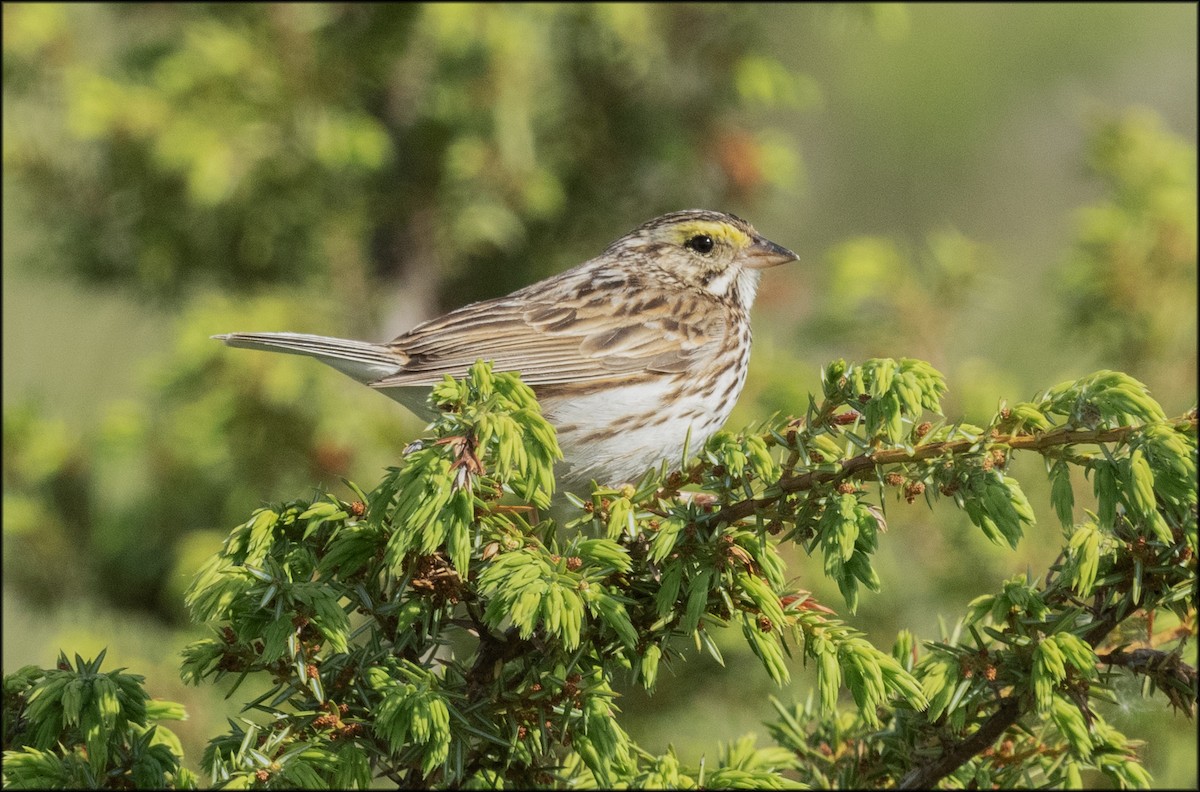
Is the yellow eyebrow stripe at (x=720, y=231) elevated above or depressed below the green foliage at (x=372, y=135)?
below

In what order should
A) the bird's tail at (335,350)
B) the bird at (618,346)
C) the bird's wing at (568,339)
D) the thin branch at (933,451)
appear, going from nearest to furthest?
the thin branch at (933,451), the bird's tail at (335,350), the bird at (618,346), the bird's wing at (568,339)

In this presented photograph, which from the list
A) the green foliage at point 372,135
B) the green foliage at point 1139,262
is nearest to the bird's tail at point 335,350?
the green foliage at point 372,135

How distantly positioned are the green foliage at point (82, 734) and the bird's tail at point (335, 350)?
47.2 inches

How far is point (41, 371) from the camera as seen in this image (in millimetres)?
6023

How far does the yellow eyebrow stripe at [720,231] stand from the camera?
12.3 ft

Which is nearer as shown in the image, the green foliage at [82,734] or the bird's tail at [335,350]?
the green foliage at [82,734]

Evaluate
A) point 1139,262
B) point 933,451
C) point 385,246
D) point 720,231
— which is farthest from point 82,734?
point 1139,262

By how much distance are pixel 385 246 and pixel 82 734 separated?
3.52 m

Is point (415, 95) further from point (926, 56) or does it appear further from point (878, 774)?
point (926, 56)

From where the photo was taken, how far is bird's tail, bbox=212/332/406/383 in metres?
2.85

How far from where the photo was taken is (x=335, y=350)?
9.66 ft

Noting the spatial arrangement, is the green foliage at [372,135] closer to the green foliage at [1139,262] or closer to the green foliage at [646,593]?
the green foliage at [1139,262]

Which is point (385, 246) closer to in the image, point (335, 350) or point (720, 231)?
point (720, 231)

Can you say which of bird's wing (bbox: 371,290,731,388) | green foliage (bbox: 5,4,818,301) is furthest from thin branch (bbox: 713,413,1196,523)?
green foliage (bbox: 5,4,818,301)
